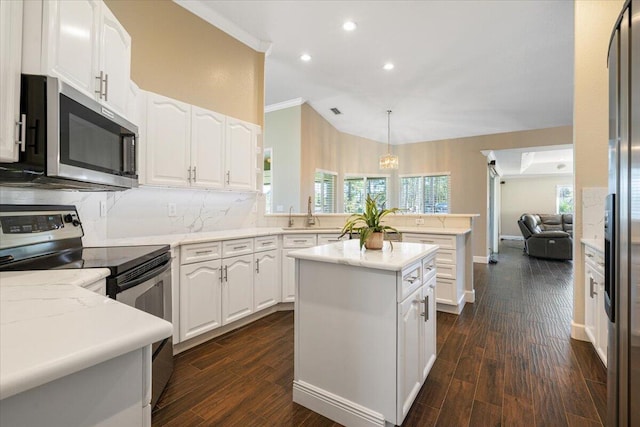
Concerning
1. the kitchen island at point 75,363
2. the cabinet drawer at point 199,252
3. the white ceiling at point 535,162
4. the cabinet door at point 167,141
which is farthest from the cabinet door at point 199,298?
the white ceiling at point 535,162

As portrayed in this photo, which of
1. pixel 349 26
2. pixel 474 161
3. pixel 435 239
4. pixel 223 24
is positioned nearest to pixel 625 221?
pixel 435 239

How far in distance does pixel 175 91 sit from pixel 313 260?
241cm

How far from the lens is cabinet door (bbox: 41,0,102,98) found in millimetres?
1299

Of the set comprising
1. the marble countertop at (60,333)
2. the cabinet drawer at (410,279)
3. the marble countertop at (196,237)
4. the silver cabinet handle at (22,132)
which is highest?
the silver cabinet handle at (22,132)

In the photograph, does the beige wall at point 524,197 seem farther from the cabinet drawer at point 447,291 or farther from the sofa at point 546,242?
the cabinet drawer at point 447,291

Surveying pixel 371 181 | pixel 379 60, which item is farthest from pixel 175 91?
pixel 371 181

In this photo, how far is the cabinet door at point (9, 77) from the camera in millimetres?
1131

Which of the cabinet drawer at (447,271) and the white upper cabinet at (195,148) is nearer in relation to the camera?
the white upper cabinet at (195,148)

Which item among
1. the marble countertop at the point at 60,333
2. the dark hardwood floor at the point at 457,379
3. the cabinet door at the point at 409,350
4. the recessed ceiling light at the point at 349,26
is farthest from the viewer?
the recessed ceiling light at the point at 349,26

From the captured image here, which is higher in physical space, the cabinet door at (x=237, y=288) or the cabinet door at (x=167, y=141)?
the cabinet door at (x=167, y=141)

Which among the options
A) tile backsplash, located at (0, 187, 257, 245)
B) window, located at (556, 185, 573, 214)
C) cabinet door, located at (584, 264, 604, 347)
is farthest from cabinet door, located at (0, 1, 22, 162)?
window, located at (556, 185, 573, 214)

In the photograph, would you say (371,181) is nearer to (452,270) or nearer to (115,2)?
(452,270)

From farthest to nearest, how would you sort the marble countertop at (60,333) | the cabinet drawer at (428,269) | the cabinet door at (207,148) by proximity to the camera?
the cabinet door at (207,148)
the cabinet drawer at (428,269)
the marble countertop at (60,333)

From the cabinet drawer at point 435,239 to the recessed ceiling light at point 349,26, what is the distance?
8.18 feet
